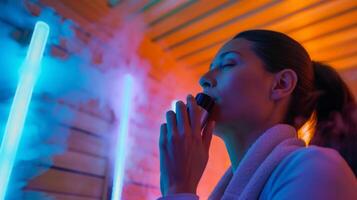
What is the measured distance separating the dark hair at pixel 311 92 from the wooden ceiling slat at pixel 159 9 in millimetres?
747

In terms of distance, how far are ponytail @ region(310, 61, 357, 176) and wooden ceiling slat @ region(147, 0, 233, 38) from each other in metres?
0.81

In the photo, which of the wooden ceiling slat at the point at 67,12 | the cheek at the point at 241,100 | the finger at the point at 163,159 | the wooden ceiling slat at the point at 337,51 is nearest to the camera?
the finger at the point at 163,159

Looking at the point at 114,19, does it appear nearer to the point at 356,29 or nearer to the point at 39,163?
the point at 39,163

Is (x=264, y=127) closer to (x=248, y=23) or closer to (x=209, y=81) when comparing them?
(x=209, y=81)

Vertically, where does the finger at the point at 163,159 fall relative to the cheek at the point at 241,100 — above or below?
below

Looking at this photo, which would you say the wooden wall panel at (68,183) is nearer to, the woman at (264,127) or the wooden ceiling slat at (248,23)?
the woman at (264,127)

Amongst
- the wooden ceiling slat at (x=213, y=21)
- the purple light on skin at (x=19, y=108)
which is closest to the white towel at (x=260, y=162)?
the purple light on skin at (x=19, y=108)

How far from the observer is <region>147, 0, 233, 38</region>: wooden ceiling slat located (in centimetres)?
152

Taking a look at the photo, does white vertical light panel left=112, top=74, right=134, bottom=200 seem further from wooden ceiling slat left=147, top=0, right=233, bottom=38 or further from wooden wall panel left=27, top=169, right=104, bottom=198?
wooden ceiling slat left=147, top=0, right=233, bottom=38

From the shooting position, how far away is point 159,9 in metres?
1.55

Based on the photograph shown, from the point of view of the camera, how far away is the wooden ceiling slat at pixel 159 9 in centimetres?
Answer: 151

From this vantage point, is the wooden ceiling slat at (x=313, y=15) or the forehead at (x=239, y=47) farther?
the wooden ceiling slat at (x=313, y=15)

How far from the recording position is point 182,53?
1947 millimetres

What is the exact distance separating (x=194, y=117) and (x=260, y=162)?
0.17 meters
